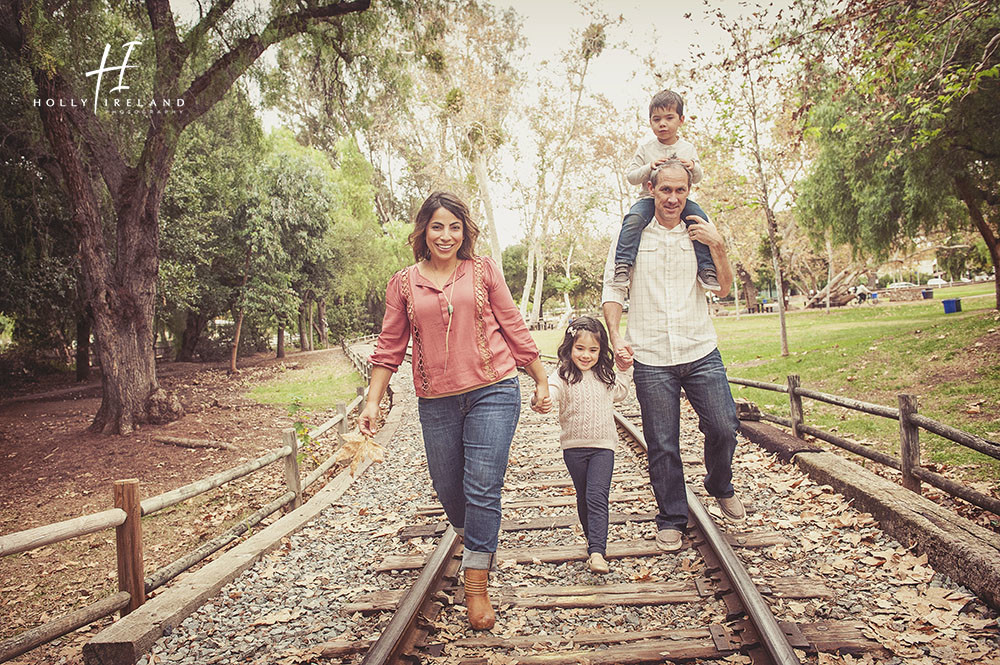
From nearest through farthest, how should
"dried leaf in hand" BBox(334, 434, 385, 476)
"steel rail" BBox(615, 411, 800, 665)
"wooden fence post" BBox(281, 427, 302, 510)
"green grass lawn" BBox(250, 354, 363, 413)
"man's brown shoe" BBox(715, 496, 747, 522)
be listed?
"steel rail" BBox(615, 411, 800, 665) → "dried leaf in hand" BBox(334, 434, 385, 476) → "man's brown shoe" BBox(715, 496, 747, 522) → "wooden fence post" BBox(281, 427, 302, 510) → "green grass lawn" BBox(250, 354, 363, 413)

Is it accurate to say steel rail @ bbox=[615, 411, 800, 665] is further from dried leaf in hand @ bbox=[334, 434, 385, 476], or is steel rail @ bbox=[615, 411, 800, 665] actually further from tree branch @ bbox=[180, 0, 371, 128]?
tree branch @ bbox=[180, 0, 371, 128]

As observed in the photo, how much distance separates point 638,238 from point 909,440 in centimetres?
269

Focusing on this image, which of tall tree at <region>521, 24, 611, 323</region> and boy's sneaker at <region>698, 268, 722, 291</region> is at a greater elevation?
tall tree at <region>521, 24, 611, 323</region>

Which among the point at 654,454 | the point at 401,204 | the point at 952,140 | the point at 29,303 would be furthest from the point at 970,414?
the point at 401,204

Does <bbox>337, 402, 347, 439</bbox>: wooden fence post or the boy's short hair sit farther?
<bbox>337, 402, 347, 439</bbox>: wooden fence post

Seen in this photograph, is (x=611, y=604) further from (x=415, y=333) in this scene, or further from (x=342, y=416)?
(x=342, y=416)

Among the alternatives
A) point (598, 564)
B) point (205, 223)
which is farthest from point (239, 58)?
point (205, 223)

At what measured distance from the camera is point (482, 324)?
10.3ft

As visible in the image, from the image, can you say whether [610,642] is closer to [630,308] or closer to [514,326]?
[514,326]

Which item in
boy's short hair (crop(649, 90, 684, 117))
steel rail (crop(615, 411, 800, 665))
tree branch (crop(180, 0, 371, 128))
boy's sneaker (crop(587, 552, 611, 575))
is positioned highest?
tree branch (crop(180, 0, 371, 128))

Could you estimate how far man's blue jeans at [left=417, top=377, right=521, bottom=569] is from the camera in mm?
3078

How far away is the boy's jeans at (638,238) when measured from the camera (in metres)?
3.72

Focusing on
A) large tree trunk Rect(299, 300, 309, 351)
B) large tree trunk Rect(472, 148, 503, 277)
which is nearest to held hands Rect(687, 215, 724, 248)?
large tree trunk Rect(472, 148, 503, 277)

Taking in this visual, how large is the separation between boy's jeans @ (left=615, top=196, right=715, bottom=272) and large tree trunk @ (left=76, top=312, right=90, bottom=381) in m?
21.2
